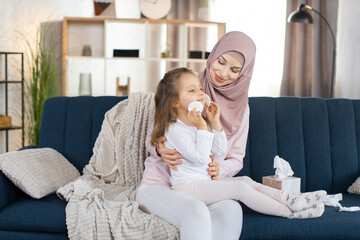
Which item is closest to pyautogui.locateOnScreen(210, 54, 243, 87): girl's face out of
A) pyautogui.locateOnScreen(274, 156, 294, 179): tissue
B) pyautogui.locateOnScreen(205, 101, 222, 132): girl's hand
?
pyautogui.locateOnScreen(205, 101, 222, 132): girl's hand

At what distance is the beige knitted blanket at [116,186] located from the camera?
201 cm

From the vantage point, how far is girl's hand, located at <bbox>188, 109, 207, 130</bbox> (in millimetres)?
2102

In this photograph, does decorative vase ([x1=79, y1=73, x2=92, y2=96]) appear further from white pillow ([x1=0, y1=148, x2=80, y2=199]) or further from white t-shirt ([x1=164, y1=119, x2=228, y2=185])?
white t-shirt ([x1=164, y1=119, x2=228, y2=185])

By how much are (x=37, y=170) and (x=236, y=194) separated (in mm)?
932

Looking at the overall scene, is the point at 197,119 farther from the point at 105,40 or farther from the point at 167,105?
the point at 105,40

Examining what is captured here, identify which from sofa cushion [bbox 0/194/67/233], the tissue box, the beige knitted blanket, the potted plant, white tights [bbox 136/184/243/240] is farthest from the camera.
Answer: the potted plant

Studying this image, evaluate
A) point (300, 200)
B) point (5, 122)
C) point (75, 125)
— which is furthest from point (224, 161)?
point (5, 122)

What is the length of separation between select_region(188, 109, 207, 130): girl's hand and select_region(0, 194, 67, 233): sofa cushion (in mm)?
668

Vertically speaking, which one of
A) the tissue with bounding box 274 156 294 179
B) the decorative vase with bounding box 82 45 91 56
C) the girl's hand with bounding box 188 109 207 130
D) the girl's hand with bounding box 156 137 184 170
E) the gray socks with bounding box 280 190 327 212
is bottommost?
the gray socks with bounding box 280 190 327 212

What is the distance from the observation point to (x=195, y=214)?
73.9 inches

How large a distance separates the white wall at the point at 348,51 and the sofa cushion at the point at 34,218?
3.16m

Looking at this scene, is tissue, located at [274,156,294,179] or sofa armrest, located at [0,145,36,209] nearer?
sofa armrest, located at [0,145,36,209]

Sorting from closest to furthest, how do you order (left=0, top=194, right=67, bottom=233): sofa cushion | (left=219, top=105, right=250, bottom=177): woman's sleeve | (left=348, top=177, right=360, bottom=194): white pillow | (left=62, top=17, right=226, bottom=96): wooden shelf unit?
1. (left=0, top=194, right=67, bottom=233): sofa cushion
2. (left=219, top=105, right=250, bottom=177): woman's sleeve
3. (left=348, top=177, right=360, bottom=194): white pillow
4. (left=62, top=17, right=226, bottom=96): wooden shelf unit

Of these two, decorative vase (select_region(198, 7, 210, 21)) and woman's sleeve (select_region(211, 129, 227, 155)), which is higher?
decorative vase (select_region(198, 7, 210, 21))
